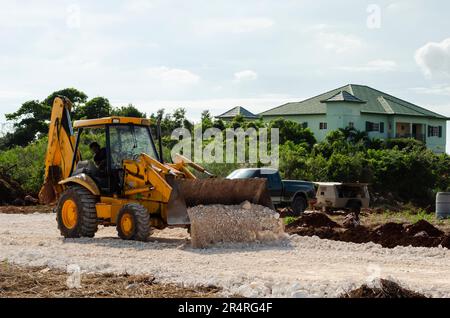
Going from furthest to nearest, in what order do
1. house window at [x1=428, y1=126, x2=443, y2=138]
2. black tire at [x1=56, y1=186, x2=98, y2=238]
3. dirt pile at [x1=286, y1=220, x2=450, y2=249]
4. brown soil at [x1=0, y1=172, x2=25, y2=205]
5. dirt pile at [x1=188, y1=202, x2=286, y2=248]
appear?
house window at [x1=428, y1=126, x2=443, y2=138]
brown soil at [x1=0, y1=172, x2=25, y2=205]
black tire at [x1=56, y1=186, x2=98, y2=238]
dirt pile at [x1=286, y1=220, x2=450, y2=249]
dirt pile at [x1=188, y1=202, x2=286, y2=248]

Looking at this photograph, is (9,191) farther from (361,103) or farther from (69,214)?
(361,103)

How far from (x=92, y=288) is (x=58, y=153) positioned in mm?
9764

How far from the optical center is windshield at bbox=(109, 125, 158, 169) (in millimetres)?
16906

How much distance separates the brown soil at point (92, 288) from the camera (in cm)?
919

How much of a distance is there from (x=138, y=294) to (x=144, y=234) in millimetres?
6390

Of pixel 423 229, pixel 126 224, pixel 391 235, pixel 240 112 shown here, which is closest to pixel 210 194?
pixel 126 224

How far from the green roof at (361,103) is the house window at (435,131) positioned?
46.5 inches

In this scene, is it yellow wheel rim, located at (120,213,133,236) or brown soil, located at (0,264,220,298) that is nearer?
brown soil, located at (0,264,220,298)

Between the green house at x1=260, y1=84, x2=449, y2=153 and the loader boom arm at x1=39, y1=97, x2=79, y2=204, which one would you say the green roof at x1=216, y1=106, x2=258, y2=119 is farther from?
the loader boom arm at x1=39, y1=97, x2=79, y2=204

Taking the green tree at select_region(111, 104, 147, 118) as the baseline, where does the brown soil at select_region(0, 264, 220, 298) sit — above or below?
below

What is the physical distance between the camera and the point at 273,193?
2545 cm

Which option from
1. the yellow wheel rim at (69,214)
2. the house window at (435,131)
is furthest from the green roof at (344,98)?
the yellow wheel rim at (69,214)

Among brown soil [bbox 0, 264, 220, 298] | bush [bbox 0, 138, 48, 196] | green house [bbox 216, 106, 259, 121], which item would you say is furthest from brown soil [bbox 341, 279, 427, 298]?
green house [bbox 216, 106, 259, 121]
